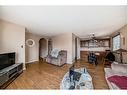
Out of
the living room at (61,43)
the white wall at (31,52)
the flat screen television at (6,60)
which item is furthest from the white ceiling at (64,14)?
the white wall at (31,52)

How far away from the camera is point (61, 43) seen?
6883 mm

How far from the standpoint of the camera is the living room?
2600 mm

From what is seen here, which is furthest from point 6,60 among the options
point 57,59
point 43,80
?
point 57,59

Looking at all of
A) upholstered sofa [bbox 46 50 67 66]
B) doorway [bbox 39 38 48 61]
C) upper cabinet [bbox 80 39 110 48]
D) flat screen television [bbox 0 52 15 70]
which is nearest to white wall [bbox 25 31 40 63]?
upholstered sofa [bbox 46 50 67 66]

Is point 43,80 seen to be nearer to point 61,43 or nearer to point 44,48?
point 61,43

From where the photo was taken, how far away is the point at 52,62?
5.88 meters

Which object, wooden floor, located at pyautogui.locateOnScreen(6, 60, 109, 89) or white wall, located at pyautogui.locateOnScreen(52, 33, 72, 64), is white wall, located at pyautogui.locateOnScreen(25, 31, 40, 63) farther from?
wooden floor, located at pyautogui.locateOnScreen(6, 60, 109, 89)

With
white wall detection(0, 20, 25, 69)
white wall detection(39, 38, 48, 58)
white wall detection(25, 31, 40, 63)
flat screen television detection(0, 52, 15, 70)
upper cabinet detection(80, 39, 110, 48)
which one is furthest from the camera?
upper cabinet detection(80, 39, 110, 48)

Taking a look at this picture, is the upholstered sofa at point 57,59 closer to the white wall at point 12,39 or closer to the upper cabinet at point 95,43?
the white wall at point 12,39

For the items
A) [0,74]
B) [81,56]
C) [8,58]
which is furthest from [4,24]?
[81,56]

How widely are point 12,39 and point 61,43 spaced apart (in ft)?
11.2

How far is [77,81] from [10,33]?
3178 millimetres
